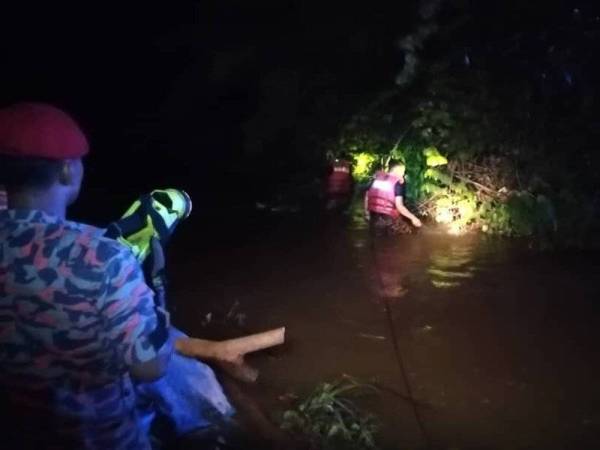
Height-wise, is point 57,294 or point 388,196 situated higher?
point 57,294

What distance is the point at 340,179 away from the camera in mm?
14945

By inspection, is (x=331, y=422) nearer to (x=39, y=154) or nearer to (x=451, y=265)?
(x=39, y=154)

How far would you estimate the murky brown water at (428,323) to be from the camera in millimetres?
5492

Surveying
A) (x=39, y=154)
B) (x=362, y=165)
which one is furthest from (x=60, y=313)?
(x=362, y=165)

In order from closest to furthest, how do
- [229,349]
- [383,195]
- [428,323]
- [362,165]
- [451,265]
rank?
[229,349] < [428,323] < [451,265] < [383,195] < [362,165]

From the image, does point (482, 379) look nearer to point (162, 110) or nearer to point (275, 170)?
point (275, 170)

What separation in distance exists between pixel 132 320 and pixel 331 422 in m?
3.21

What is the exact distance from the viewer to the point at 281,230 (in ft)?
42.1

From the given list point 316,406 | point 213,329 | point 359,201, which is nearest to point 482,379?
point 316,406

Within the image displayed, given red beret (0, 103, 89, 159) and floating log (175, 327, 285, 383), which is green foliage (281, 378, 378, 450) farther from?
red beret (0, 103, 89, 159)

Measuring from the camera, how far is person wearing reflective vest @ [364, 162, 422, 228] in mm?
10750

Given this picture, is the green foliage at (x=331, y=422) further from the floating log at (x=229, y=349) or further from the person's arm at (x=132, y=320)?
the person's arm at (x=132, y=320)

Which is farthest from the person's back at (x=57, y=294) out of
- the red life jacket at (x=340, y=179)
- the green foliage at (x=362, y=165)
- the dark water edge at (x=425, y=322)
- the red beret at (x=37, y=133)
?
the green foliage at (x=362, y=165)

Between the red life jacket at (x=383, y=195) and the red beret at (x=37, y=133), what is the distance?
873 centimetres
